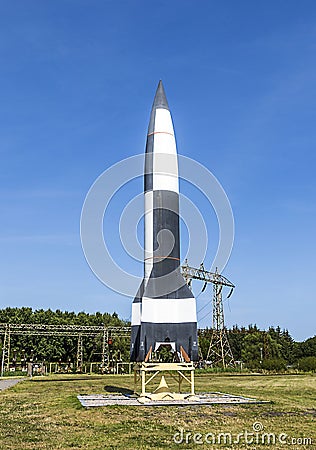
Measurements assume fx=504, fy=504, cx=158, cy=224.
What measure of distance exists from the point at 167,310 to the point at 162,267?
1918 millimetres

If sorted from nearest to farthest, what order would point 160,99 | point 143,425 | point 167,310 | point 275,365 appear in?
1. point 143,425
2. point 167,310
3. point 160,99
4. point 275,365

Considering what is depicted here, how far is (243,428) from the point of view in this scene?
13344mm

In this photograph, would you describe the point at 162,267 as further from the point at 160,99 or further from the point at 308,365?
the point at 308,365

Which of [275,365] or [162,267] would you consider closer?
[162,267]

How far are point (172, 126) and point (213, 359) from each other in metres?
42.9

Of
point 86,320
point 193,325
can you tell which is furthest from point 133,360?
point 86,320

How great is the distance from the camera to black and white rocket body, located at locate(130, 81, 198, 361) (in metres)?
21.6

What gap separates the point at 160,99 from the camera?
82.9 feet

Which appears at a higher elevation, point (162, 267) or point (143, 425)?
point (162, 267)

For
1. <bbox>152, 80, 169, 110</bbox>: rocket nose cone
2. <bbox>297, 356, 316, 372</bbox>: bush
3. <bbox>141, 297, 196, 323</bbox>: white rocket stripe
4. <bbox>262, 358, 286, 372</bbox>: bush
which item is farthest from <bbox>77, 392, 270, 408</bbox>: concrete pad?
<bbox>297, 356, 316, 372</bbox>: bush

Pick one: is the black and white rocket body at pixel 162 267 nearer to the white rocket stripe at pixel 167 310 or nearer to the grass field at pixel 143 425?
the white rocket stripe at pixel 167 310

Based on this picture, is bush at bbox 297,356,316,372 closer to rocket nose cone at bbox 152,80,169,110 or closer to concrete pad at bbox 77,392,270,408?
concrete pad at bbox 77,392,270,408

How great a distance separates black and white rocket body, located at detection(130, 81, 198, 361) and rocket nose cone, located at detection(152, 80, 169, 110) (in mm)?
161

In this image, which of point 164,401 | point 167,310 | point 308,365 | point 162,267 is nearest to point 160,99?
point 162,267
